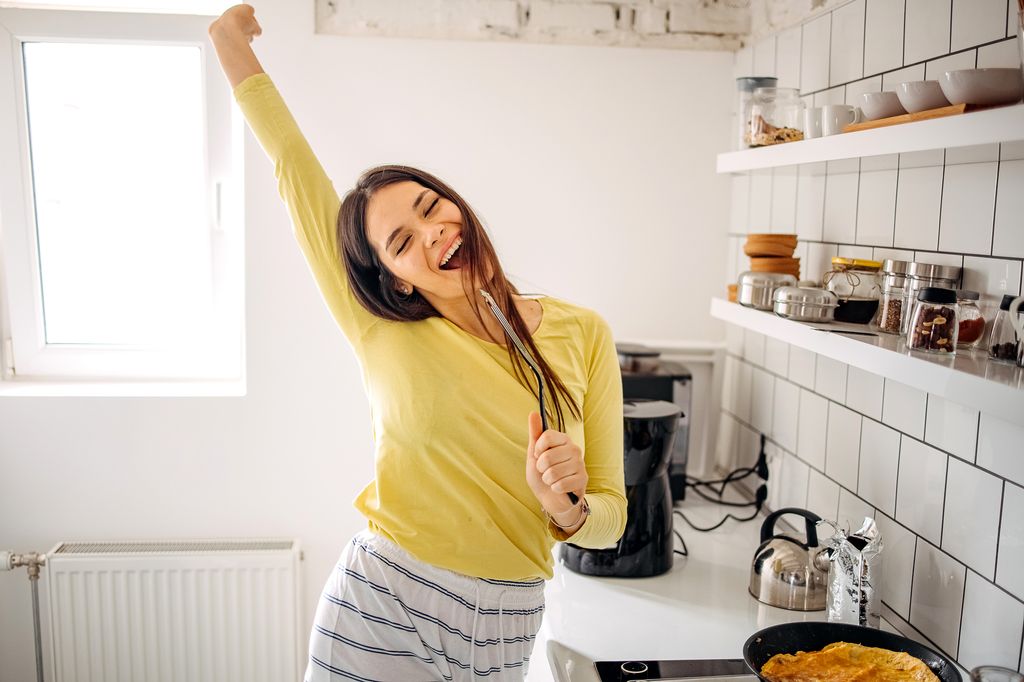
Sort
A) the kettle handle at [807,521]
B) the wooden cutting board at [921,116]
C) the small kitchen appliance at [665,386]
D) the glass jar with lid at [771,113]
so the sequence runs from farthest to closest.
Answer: the small kitchen appliance at [665,386]
the glass jar with lid at [771,113]
the kettle handle at [807,521]
the wooden cutting board at [921,116]

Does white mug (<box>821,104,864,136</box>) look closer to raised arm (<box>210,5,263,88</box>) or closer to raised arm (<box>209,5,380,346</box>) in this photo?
raised arm (<box>209,5,380,346</box>)

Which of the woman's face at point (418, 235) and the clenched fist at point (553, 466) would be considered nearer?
the clenched fist at point (553, 466)

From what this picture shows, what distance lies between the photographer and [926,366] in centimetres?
104

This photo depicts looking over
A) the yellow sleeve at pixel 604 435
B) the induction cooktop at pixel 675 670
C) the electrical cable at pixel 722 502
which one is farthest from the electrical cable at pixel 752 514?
the yellow sleeve at pixel 604 435

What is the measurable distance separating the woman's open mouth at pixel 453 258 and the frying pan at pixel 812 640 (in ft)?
2.17

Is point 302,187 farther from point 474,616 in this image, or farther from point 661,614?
point 661,614

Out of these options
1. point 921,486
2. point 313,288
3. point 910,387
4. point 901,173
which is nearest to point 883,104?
point 901,173

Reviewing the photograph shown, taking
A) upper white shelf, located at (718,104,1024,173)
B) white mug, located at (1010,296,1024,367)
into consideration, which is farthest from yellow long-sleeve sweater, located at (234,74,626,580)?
white mug, located at (1010,296,1024,367)

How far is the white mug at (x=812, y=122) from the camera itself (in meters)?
1.45

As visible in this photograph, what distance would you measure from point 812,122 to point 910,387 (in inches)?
18.4

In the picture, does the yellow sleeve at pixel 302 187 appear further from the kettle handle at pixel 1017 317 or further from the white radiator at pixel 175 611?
the white radiator at pixel 175 611

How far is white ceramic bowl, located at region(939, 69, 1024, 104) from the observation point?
100 cm

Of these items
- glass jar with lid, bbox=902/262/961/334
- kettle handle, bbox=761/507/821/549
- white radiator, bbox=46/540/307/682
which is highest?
glass jar with lid, bbox=902/262/961/334

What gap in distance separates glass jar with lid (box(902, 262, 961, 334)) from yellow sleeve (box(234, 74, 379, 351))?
2.76 feet
